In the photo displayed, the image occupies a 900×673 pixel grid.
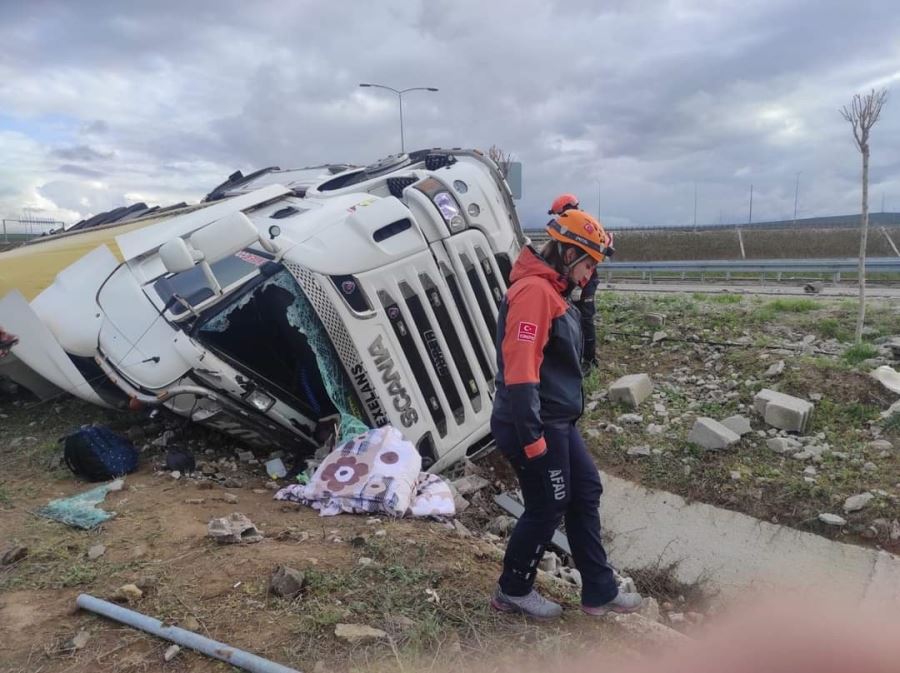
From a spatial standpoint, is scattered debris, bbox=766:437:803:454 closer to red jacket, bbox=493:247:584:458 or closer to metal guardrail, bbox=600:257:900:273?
red jacket, bbox=493:247:584:458

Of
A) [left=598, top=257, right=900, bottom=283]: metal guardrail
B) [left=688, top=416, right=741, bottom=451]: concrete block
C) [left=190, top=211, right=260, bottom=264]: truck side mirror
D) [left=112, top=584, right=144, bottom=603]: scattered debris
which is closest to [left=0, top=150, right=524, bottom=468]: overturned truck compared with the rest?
[left=190, top=211, right=260, bottom=264]: truck side mirror

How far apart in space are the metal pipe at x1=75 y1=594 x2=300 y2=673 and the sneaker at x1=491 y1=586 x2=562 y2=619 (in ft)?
3.16

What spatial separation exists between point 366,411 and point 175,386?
132 cm

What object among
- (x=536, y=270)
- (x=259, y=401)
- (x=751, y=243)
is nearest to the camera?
(x=536, y=270)

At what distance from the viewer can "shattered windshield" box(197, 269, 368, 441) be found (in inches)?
190

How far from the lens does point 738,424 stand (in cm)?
555

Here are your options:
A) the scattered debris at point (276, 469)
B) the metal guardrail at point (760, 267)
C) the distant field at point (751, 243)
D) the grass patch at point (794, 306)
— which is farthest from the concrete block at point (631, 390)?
the distant field at point (751, 243)

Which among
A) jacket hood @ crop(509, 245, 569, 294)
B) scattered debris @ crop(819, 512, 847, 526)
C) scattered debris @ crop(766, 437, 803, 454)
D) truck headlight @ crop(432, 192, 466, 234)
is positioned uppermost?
truck headlight @ crop(432, 192, 466, 234)

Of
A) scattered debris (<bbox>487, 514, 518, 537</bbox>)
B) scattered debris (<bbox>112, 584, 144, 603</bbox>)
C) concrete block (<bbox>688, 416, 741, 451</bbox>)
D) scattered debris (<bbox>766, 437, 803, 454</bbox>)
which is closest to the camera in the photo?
scattered debris (<bbox>112, 584, 144, 603</bbox>)

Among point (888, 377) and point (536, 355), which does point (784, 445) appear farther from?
point (536, 355)

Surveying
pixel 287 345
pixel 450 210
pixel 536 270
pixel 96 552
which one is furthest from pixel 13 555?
pixel 450 210

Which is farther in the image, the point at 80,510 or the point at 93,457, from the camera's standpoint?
the point at 93,457

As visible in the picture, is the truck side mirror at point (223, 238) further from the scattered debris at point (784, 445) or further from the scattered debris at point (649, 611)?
the scattered debris at point (784, 445)

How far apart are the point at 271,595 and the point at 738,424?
400 centimetres
